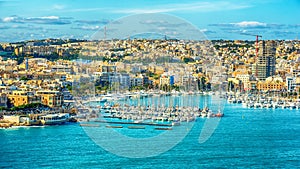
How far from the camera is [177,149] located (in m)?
8.41

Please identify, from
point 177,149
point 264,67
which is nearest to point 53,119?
point 177,149

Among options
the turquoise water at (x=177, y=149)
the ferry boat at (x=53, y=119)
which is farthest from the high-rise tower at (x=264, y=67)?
the ferry boat at (x=53, y=119)

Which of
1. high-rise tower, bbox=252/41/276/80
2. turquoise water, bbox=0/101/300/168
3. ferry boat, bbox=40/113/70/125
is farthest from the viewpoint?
high-rise tower, bbox=252/41/276/80

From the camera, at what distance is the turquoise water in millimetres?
7512

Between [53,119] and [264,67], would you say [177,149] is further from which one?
[264,67]

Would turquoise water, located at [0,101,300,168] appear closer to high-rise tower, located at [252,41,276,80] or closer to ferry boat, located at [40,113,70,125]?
ferry boat, located at [40,113,70,125]

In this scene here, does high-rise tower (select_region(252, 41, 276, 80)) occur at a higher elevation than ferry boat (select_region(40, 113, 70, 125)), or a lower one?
higher

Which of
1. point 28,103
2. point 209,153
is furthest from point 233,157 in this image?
point 28,103

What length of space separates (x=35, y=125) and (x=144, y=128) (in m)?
1.76

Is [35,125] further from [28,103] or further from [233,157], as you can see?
[233,157]

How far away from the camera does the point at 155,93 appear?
16.9 meters

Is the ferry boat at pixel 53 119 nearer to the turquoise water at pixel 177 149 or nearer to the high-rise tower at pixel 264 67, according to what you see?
the turquoise water at pixel 177 149

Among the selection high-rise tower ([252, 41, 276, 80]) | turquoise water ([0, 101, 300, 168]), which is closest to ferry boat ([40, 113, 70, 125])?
turquoise water ([0, 101, 300, 168])

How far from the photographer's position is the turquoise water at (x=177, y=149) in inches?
296
